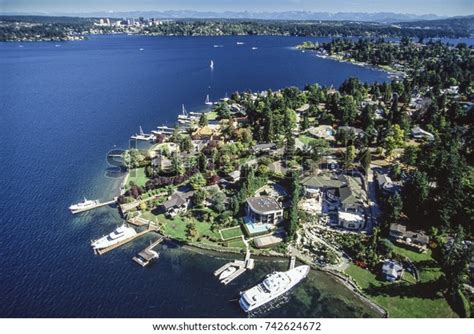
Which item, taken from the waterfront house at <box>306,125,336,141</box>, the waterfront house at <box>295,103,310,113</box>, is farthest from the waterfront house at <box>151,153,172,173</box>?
the waterfront house at <box>295,103,310,113</box>

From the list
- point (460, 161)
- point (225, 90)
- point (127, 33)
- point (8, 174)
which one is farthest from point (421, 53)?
point (127, 33)

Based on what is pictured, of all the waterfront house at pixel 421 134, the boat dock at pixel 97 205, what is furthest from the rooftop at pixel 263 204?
the waterfront house at pixel 421 134

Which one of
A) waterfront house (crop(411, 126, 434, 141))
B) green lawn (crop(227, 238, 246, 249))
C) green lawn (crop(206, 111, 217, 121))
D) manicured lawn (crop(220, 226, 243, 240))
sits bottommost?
green lawn (crop(227, 238, 246, 249))

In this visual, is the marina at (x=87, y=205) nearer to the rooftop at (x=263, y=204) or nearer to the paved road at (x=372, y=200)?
the rooftop at (x=263, y=204)

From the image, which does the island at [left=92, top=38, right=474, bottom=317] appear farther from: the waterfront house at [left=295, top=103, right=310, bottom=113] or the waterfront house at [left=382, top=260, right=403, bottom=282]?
the waterfront house at [left=295, top=103, right=310, bottom=113]

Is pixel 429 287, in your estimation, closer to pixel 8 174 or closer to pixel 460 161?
pixel 460 161

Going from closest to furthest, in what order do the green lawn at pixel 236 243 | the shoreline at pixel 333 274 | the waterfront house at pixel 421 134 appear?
1. the shoreline at pixel 333 274
2. the green lawn at pixel 236 243
3. the waterfront house at pixel 421 134
